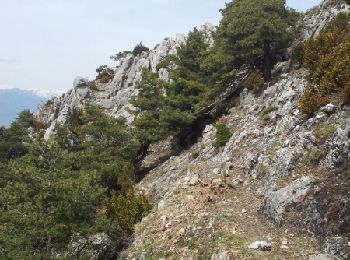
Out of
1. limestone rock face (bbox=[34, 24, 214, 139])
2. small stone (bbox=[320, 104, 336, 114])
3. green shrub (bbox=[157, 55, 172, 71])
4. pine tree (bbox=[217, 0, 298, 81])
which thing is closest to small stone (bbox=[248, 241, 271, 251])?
small stone (bbox=[320, 104, 336, 114])

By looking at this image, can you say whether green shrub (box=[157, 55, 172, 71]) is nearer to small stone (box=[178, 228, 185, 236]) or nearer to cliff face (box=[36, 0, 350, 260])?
cliff face (box=[36, 0, 350, 260])

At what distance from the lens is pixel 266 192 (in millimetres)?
15711

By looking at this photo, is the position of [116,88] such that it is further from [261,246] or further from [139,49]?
[261,246]

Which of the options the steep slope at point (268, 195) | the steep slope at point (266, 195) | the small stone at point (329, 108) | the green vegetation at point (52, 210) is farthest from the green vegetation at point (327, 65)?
the green vegetation at point (52, 210)

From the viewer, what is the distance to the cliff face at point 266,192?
12255 millimetres

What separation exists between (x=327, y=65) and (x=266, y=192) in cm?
809

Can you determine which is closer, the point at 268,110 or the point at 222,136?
the point at 268,110

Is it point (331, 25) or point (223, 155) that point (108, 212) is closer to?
point (223, 155)

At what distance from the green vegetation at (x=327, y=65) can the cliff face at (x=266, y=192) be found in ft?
2.57

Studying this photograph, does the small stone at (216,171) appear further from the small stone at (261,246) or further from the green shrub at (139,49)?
the green shrub at (139,49)

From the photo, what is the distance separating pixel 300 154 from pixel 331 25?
13.0 meters

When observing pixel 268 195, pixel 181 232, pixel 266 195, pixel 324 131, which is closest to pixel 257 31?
pixel 324 131

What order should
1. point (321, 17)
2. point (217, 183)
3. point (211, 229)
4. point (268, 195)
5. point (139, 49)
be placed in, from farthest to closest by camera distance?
1. point (139, 49)
2. point (321, 17)
3. point (217, 183)
4. point (268, 195)
5. point (211, 229)

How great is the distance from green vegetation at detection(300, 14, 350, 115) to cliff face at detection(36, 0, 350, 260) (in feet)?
2.57
